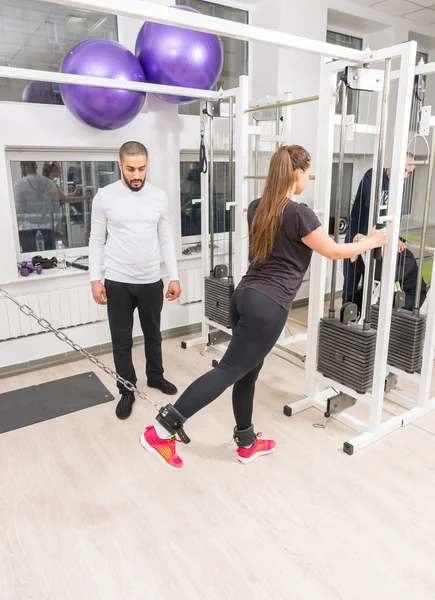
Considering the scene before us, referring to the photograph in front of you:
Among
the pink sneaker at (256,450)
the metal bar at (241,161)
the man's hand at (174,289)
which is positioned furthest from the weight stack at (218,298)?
the pink sneaker at (256,450)

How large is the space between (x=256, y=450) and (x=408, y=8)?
183 inches

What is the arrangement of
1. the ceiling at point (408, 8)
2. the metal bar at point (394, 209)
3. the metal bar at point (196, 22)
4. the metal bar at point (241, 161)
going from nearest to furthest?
the metal bar at point (196, 22) < the metal bar at point (394, 209) < the metal bar at point (241, 161) < the ceiling at point (408, 8)

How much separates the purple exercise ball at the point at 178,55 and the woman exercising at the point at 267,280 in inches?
57.8

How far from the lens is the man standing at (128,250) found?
2.55 metres

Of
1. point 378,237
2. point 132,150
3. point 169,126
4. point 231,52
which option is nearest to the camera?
point 378,237

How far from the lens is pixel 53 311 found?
11.3 feet

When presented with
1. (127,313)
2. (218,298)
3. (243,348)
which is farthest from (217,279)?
(243,348)

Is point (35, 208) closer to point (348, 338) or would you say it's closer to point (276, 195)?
point (276, 195)

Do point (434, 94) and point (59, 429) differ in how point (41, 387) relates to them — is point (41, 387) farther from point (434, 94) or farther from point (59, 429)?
point (434, 94)

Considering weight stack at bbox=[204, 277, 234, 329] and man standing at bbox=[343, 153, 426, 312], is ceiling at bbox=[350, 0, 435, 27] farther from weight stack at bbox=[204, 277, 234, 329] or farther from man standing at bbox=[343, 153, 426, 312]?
weight stack at bbox=[204, 277, 234, 329]

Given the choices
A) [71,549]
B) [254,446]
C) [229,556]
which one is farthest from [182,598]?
[254,446]

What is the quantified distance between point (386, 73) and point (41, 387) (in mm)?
2674

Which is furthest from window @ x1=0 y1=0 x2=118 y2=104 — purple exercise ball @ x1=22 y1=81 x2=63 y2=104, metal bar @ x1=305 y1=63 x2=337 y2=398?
metal bar @ x1=305 y1=63 x2=337 y2=398

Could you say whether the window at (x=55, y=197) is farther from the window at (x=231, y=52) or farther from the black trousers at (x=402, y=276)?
the black trousers at (x=402, y=276)
